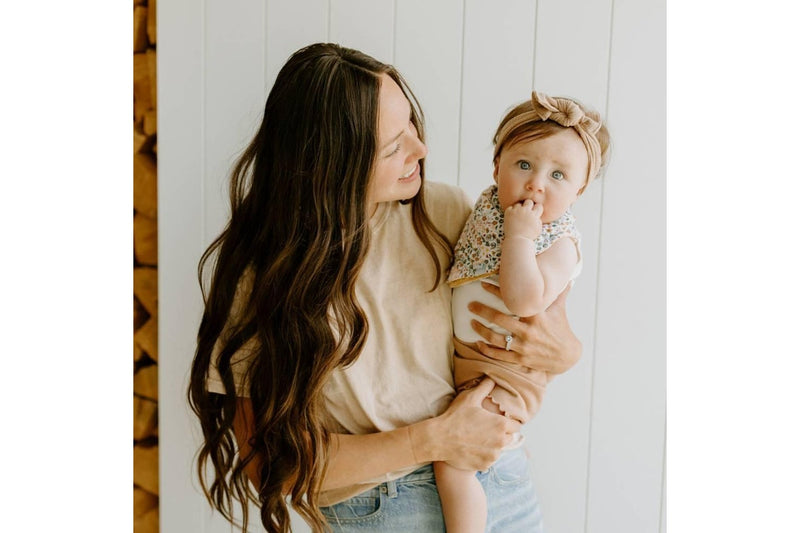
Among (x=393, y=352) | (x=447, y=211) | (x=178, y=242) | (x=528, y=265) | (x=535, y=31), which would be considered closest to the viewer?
(x=528, y=265)

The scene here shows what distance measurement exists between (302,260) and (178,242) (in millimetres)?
537

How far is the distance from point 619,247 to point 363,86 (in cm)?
75

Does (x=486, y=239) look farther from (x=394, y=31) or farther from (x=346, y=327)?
(x=394, y=31)

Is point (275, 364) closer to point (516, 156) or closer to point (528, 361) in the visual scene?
point (528, 361)

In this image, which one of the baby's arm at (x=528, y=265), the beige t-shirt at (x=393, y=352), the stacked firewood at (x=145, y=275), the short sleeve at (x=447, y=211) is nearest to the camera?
the baby's arm at (x=528, y=265)

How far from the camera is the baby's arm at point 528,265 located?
131 cm

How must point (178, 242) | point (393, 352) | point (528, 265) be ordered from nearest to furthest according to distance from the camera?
point (528, 265) → point (393, 352) → point (178, 242)

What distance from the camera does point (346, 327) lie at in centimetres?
139

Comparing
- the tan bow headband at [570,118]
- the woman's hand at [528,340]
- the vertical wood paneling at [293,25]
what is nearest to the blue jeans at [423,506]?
the woman's hand at [528,340]

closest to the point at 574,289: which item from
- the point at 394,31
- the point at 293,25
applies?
the point at 394,31

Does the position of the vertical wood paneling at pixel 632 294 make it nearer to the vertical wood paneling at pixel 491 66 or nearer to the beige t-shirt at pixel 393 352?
the vertical wood paneling at pixel 491 66

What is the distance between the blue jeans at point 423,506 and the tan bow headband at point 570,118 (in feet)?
2.00
